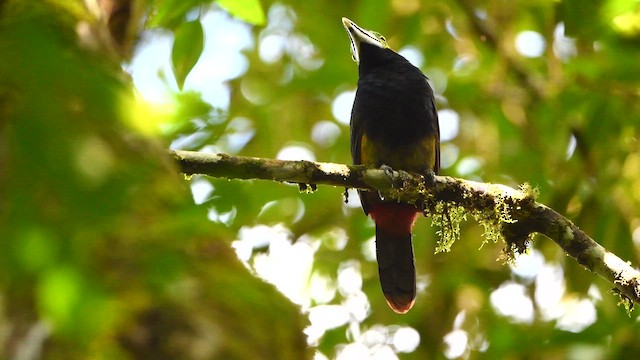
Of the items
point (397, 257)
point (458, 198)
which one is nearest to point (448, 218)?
point (458, 198)

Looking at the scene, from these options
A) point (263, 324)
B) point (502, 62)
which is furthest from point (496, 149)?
point (263, 324)

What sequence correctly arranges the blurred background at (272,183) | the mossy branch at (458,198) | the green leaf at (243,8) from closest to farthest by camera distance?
the blurred background at (272,183)
the green leaf at (243,8)
the mossy branch at (458,198)

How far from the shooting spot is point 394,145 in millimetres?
3898

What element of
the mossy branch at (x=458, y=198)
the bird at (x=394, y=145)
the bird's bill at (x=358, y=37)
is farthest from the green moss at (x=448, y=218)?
the bird's bill at (x=358, y=37)

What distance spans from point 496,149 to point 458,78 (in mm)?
581

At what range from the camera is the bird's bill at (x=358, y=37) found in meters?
4.21

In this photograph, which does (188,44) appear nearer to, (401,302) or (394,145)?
(394,145)

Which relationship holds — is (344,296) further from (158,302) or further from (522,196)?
(158,302)

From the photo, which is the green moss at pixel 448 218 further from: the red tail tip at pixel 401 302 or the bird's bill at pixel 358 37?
the bird's bill at pixel 358 37

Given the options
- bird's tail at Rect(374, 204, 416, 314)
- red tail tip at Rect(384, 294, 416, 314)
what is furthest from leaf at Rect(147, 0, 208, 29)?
red tail tip at Rect(384, 294, 416, 314)

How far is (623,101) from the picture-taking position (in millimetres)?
3826

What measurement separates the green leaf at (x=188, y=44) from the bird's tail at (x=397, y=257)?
160 cm

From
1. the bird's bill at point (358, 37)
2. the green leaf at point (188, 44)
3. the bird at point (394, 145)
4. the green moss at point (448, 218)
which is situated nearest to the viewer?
the green leaf at point (188, 44)

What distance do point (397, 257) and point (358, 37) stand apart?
4.17ft
